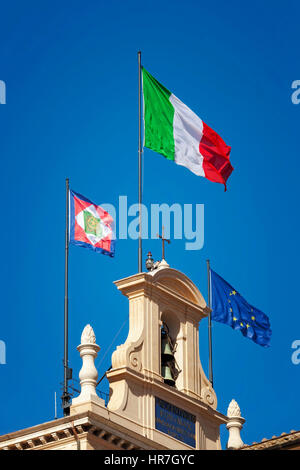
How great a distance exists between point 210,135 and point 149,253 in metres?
6.67

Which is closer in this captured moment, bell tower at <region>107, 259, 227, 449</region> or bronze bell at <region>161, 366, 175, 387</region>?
bell tower at <region>107, 259, 227, 449</region>

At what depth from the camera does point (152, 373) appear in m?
70.3

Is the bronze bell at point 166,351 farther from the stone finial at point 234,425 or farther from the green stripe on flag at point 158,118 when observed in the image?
the green stripe on flag at point 158,118

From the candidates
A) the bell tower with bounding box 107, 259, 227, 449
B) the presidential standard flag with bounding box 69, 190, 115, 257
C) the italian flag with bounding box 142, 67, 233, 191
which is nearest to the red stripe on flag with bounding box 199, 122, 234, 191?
the italian flag with bounding box 142, 67, 233, 191

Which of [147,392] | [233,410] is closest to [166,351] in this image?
[147,392]

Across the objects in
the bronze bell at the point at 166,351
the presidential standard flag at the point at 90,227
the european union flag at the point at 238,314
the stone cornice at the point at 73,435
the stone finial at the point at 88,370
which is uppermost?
the presidential standard flag at the point at 90,227

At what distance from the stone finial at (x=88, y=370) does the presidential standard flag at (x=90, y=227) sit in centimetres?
636

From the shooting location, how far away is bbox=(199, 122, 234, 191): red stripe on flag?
77.6 m

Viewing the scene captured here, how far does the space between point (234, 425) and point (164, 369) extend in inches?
161

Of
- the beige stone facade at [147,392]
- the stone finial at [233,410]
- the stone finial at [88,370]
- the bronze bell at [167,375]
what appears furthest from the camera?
the stone finial at [233,410]

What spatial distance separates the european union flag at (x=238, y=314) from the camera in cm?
7806

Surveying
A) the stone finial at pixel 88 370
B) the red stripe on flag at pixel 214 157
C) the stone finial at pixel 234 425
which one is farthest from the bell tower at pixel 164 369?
the red stripe on flag at pixel 214 157

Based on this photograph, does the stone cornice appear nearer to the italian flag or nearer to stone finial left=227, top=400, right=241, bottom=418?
stone finial left=227, top=400, right=241, bottom=418
